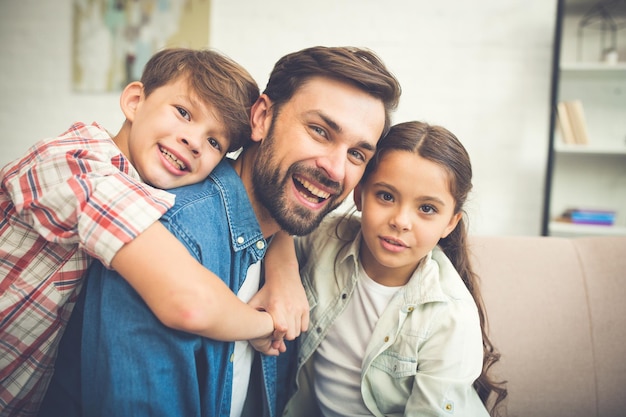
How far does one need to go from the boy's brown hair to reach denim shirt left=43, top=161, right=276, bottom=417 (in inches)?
10.0

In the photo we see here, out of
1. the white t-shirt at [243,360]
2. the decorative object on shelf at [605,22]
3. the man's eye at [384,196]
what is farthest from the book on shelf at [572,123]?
the white t-shirt at [243,360]

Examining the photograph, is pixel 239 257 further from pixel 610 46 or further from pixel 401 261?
pixel 610 46

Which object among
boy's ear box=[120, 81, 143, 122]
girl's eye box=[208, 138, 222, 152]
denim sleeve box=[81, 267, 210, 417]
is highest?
boy's ear box=[120, 81, 143, 122]

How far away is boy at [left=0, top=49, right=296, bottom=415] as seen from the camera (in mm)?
714

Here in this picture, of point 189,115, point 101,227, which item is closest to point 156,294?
point 101,227

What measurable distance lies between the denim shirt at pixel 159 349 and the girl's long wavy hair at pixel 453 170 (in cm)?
54

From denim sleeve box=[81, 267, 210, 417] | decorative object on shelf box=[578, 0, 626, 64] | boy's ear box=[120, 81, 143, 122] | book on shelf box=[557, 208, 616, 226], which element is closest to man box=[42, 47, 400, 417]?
denim sleeve box=[81, 267, 210, 417]

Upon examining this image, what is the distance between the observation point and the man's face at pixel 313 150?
3.44 feet

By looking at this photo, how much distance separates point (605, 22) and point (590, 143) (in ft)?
2.66

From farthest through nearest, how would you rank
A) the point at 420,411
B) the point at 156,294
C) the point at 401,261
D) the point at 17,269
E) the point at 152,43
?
the point at 152,43, the point at 401,261, the point at 420,411, the point at 17,269, the point at 156,294

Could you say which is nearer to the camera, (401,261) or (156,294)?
(156,294)

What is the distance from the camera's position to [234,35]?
2.91 meters

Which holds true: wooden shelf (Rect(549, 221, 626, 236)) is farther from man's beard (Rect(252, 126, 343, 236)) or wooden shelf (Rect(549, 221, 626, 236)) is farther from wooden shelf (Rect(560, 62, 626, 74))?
man's beard (Rect(252, 126, 343, 236))

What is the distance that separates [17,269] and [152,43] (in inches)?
98.5
